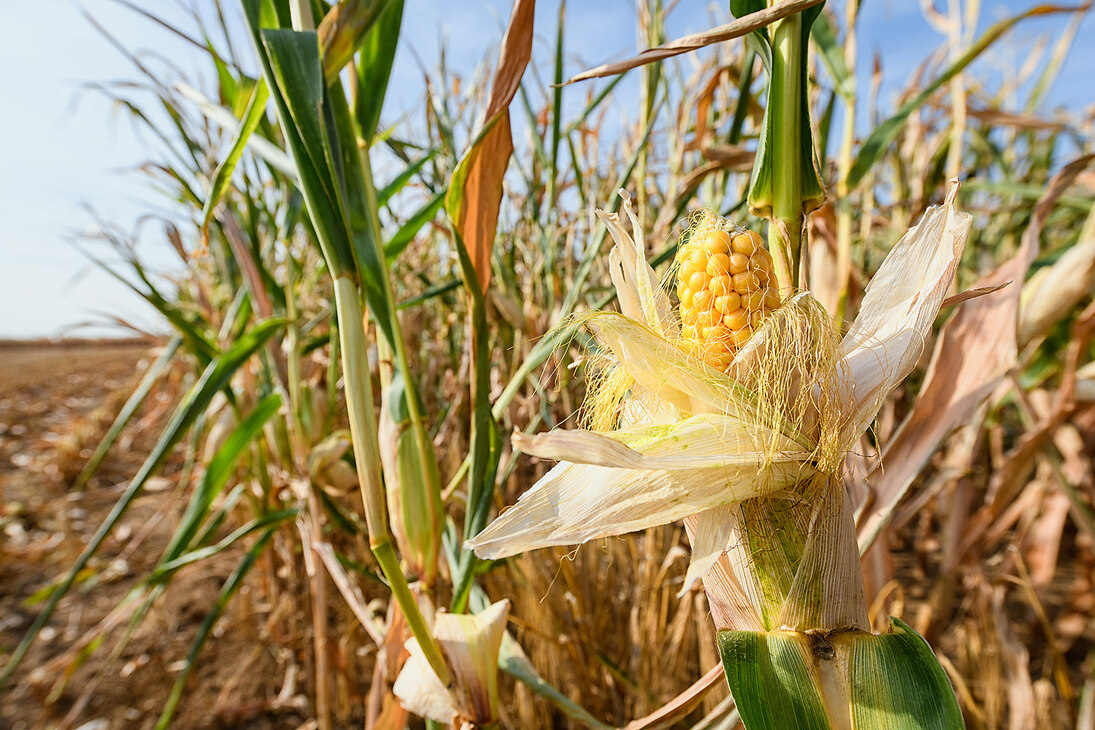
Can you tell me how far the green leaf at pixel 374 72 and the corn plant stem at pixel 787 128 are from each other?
0.34m

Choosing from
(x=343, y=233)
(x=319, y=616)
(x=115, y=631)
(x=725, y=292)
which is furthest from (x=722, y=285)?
(x=115, y=631)

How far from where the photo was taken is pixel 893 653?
0.96ft

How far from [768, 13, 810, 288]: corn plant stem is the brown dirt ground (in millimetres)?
1181

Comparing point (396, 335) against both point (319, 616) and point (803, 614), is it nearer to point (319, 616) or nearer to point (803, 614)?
point (803, 614)

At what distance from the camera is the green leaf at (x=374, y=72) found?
1.72 ft

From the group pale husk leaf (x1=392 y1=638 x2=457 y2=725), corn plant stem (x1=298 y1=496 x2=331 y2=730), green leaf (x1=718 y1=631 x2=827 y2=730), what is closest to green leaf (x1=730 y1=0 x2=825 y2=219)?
green leaf (x1=718 y1=631 x2=827 y2=730)

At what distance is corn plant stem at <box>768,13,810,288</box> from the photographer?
0.34m

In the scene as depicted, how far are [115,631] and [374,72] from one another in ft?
5.66

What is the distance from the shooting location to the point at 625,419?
1.34 ft

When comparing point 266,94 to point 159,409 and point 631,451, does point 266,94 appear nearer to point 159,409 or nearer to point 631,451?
point 631,451

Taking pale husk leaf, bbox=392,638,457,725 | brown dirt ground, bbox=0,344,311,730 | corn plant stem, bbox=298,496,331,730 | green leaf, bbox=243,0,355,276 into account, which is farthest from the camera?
brown dirt ground, bbox=0,344,311,730

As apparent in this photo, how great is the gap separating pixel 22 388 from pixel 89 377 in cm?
134

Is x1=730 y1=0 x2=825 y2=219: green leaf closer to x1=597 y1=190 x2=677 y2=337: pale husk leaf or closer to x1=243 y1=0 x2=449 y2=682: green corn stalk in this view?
x1=597 y1=190 x2=677 y2=337: pale husk leaf

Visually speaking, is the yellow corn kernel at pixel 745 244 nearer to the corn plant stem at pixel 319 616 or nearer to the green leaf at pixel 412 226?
the green leaf at pixel 412 226
